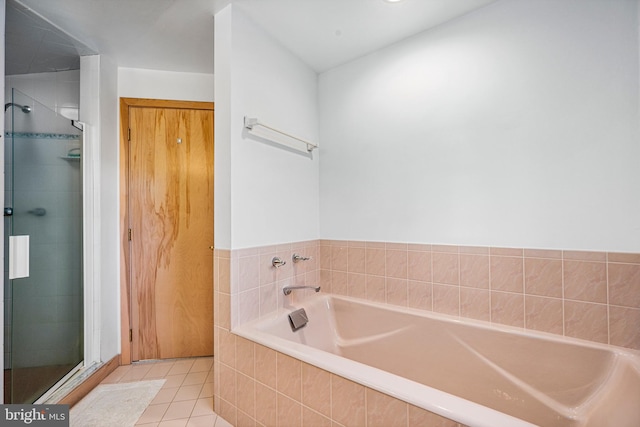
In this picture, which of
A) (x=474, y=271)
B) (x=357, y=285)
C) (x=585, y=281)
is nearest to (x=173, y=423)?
(x=357, y=285)

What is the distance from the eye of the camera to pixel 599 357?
1256mm

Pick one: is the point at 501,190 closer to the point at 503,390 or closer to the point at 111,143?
the point at 503,390

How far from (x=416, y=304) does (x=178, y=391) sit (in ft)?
5.54

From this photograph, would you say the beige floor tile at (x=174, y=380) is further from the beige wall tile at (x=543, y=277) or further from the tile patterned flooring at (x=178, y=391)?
the beige wall tile at (x=543, y=277)

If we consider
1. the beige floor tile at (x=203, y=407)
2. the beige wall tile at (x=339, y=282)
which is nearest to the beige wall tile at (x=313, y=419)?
the beige floor tile at (x=203, y=407)

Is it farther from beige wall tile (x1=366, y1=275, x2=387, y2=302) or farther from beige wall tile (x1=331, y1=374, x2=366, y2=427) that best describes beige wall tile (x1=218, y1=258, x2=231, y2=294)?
beige wall tile (x1=366, y1=275, x2=387, y2=302)

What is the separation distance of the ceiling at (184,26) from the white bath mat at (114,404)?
1945mm

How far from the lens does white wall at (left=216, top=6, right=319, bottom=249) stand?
1.57m

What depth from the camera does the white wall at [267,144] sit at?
5.15 ft

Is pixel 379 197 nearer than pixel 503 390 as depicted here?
No

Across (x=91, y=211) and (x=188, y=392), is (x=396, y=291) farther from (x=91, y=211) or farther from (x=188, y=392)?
(x=91, y=211)

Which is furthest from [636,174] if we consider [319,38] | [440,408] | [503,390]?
[319,38]

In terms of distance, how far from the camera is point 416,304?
5.89 feet

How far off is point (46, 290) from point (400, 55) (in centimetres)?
277
